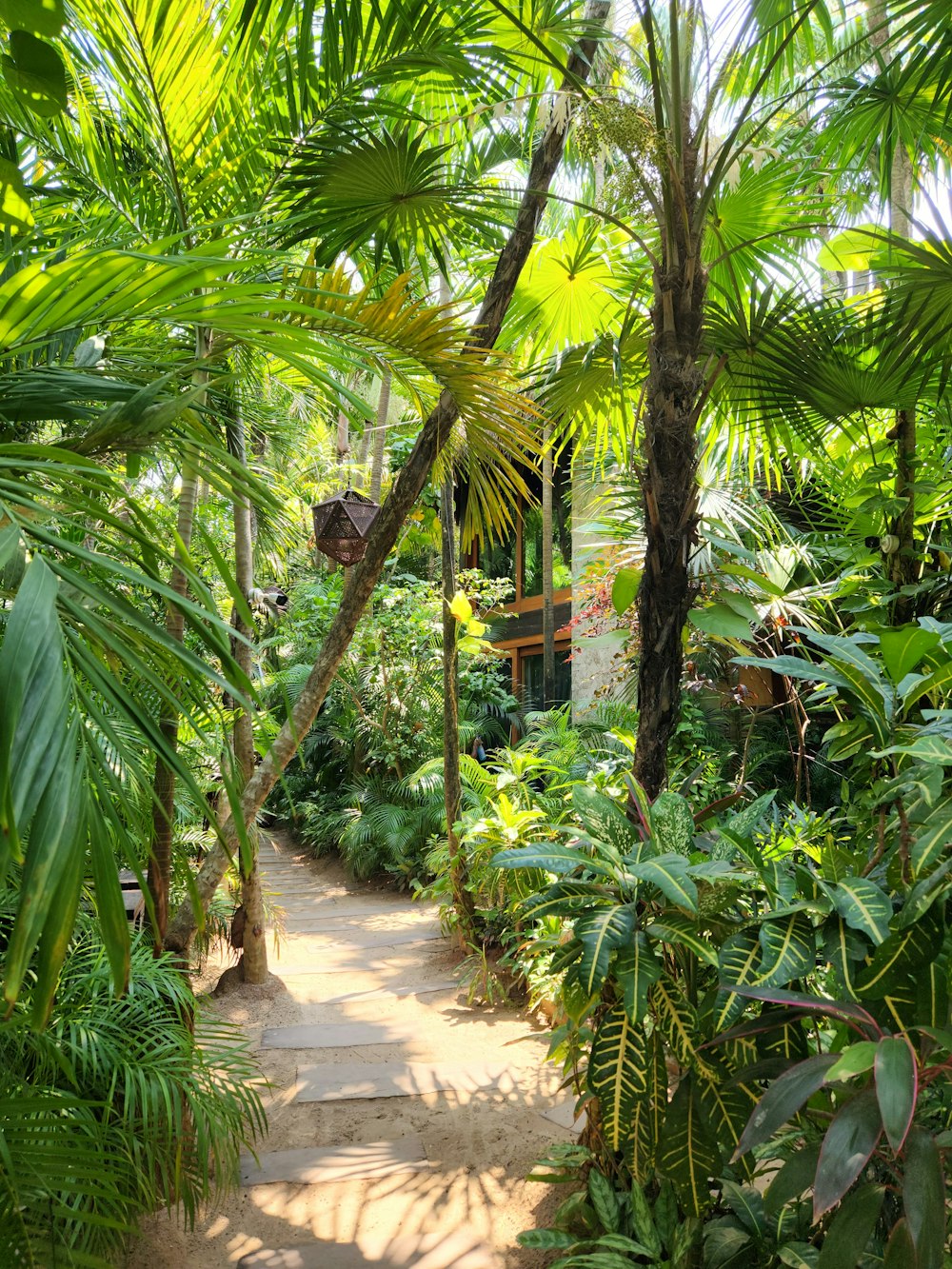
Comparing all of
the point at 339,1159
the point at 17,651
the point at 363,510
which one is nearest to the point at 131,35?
the point at 17,651

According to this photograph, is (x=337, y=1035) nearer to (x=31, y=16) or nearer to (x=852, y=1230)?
(x=852, y=1230)

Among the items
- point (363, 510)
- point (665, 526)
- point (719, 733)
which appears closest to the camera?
point (665, 526)

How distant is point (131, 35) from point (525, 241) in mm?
1849

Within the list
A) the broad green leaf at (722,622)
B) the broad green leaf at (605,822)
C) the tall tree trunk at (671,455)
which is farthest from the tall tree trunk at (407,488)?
the broad green leaf at (605,822)

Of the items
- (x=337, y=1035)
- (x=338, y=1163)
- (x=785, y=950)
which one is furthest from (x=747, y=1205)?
(x=337, y=1035)

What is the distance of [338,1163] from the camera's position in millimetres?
3736

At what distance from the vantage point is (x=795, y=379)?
11.1ft

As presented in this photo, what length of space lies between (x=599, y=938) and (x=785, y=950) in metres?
Result: 0.42

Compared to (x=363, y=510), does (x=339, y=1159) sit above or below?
below

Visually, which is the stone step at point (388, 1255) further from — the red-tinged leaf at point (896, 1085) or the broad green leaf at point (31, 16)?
the broad green leaf at point (31, 16)

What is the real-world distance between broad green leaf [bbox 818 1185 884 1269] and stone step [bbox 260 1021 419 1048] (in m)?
3.60

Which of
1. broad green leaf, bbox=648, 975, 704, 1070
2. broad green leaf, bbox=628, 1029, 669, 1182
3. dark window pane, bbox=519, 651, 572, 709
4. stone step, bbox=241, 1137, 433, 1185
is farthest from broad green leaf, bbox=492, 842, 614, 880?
dark window pane, bbox=519, 651, 572, 709

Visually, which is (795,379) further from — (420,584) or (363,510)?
(420,584)

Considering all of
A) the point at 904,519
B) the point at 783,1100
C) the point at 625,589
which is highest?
the point at 904,519
